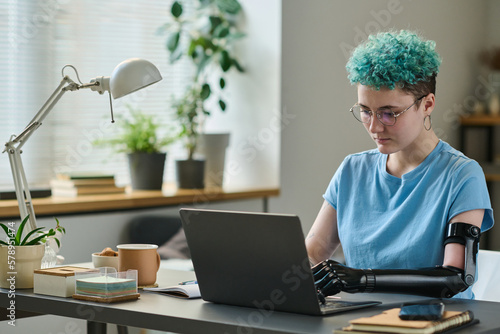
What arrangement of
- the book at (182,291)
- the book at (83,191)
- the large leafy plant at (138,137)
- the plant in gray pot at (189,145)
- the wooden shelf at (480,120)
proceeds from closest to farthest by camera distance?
the book at (182,291) → the book at (83,191) → the large leafy plant at (138,137) → the plant in gray pot at (189,145) → the wooden shelf at (480,120)

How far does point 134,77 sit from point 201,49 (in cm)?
244

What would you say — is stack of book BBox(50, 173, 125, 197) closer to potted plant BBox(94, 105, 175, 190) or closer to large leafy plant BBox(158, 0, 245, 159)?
potted plant BBox(94, 105, 175, 190)

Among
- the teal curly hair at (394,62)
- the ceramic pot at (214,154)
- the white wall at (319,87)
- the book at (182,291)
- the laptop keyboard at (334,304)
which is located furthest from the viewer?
the white wall at (319,87)

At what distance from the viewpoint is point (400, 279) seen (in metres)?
1.68

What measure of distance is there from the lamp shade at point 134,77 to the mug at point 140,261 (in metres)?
0.38

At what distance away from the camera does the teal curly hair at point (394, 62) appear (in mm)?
1959

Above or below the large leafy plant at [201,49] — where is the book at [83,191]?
below

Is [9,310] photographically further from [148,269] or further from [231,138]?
[231,138]

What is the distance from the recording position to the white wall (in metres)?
4.36

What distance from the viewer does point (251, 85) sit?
439cm

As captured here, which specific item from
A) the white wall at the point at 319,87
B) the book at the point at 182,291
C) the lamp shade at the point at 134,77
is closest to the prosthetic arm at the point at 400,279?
the book at the point at 182,291

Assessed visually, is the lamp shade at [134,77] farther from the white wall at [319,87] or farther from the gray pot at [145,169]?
the white wall at [319,87]

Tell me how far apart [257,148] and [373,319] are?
3.03 metres

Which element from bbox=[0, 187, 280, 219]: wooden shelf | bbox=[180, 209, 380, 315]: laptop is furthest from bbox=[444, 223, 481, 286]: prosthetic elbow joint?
bbox=[0, 187, 280, 219]: wooden shelf
